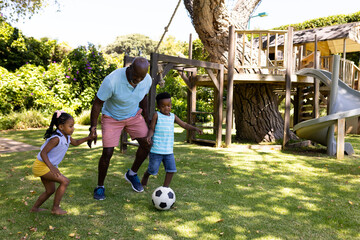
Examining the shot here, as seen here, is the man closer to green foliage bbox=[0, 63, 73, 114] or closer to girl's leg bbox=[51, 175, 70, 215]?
girl's leg bbox=[51, 175, 70, 215]

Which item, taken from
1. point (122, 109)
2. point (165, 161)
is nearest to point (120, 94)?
point (122, 109)

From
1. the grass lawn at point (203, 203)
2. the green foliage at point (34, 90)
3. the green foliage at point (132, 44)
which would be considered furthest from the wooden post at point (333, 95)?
the green foliage at point (132, 44)

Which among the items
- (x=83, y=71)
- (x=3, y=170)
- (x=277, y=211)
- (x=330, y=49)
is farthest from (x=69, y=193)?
(x=330, y=49)

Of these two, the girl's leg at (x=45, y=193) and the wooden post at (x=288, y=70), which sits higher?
the wooden post at (x=288, y=70)

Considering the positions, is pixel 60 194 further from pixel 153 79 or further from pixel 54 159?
pixel 153 79

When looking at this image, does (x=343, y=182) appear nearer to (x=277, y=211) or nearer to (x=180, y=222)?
(x=277, y=211)

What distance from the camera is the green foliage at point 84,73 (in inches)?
560

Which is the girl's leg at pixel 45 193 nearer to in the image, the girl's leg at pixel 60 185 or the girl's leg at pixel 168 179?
the girl's leg at pixel 60 185

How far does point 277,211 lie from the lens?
372 centimetres

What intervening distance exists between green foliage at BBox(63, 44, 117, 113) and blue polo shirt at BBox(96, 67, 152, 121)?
10.5 m

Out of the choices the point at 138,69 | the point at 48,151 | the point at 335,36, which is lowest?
the point at 48,151

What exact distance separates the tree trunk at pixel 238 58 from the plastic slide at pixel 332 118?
1.94 meters

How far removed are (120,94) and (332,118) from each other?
514 cm

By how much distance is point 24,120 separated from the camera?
11750mm
